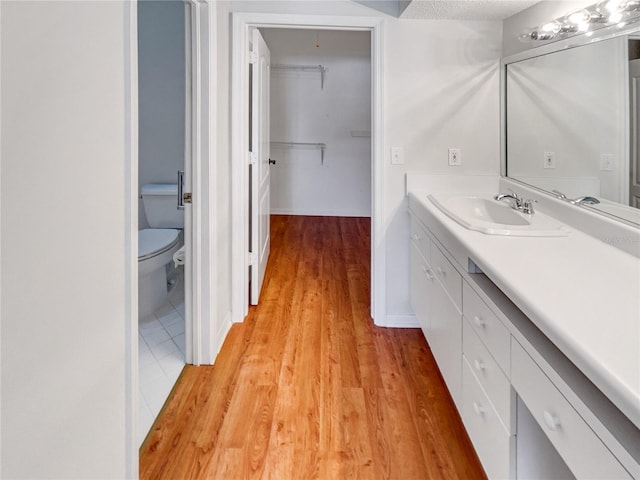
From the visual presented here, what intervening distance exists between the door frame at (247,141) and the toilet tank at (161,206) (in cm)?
81

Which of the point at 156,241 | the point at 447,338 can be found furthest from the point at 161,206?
the point at 447,338

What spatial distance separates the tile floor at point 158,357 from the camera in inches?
81.4

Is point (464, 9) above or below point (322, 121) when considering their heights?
below

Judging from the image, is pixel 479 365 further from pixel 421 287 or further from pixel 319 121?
pixel 319 121

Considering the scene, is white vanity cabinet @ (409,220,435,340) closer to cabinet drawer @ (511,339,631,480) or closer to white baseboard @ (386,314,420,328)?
white baseboard @ (386,314,420,328)

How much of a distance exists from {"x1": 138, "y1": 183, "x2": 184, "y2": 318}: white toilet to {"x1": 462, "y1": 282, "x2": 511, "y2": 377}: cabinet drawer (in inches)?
76.4

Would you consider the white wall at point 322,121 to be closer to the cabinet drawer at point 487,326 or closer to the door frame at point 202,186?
the door frame at point 202,186

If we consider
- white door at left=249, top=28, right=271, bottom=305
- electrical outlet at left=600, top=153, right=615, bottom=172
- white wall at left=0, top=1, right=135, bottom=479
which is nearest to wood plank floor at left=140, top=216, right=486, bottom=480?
white door at left=249, top=28, right=271, bottom=305

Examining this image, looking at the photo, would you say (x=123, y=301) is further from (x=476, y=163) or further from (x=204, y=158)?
(x=476, y=163)

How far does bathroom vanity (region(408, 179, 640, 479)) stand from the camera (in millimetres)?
845

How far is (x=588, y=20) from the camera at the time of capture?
1.83 metres

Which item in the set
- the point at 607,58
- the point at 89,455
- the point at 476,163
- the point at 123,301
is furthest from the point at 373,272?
the point at 89,455

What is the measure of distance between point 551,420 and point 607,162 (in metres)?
1.17

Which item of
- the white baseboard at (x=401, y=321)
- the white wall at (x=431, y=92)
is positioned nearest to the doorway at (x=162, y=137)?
the white wall at (x=431, y=92)
